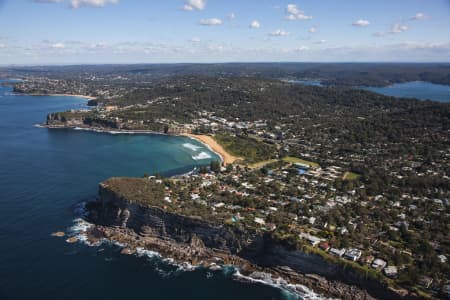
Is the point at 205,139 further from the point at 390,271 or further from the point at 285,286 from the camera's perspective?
the point at 390,271

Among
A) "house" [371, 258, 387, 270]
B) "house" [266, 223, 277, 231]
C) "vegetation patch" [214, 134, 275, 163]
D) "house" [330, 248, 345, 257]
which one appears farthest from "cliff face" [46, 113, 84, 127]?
"house" [371, 258, 387, 270]

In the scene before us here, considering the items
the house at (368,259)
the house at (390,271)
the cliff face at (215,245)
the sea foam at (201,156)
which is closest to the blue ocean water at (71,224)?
the sea foam at (201,156)

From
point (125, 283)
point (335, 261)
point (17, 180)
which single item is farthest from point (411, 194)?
point (17, 180)

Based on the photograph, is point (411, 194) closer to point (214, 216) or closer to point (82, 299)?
point (214, 216)

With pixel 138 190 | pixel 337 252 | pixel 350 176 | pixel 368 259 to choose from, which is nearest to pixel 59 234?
pixel 138 190

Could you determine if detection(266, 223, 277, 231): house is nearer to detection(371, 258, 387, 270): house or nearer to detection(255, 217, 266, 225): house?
detection(255, 217, 266, 225): house
